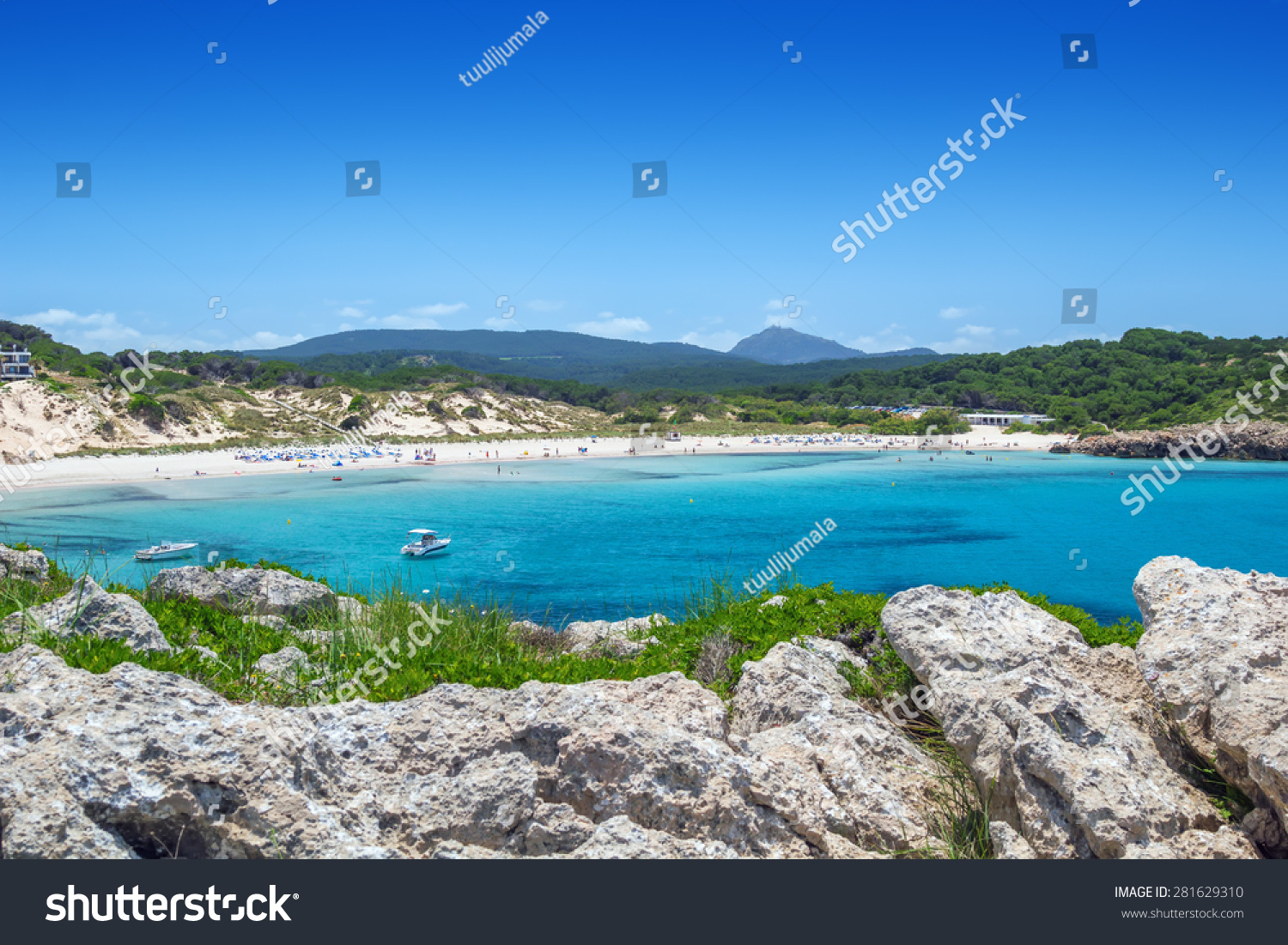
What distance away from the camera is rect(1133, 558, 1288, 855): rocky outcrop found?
12.3ft

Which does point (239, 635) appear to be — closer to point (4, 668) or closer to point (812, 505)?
point (4, 668)

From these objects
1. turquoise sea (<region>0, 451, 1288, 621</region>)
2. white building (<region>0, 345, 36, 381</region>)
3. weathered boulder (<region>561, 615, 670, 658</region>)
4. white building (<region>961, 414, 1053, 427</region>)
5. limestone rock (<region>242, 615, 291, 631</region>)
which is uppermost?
white building (<region>0, 345, 36, 381</region>)

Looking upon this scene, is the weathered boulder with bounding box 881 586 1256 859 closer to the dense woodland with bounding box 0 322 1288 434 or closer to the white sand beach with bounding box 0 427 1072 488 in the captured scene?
the white sand beach with bounding box 0 427 1072 488

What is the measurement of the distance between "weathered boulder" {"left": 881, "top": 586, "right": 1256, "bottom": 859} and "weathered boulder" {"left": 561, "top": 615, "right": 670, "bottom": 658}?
3.09 m

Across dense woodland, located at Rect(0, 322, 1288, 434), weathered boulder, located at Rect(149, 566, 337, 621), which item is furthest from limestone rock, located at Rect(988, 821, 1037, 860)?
dense woodland, located at Rect(0, 322, 1288, 434)

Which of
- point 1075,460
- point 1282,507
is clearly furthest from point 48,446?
point 1075,460

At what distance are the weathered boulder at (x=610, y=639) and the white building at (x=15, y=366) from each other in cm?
7069

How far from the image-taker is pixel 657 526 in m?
33.2

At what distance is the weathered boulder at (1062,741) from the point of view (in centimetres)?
363

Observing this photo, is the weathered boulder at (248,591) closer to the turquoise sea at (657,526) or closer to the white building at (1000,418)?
the turquoise sea at (657,526)

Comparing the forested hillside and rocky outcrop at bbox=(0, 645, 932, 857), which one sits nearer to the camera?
rocky outcrop at bbox=(0, 645, 932, 857)

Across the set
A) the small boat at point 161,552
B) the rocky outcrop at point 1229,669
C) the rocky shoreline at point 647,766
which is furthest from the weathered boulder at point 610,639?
the small boat at point 161,552

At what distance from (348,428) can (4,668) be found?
71144 mm

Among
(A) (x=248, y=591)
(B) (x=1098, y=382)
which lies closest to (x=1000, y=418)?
(B) (x=1098, y=382)
